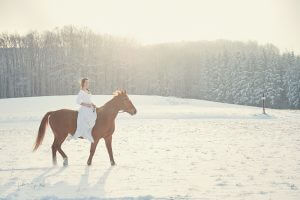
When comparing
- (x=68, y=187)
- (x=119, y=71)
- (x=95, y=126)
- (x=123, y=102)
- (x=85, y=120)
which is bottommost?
(x=68, y=187)

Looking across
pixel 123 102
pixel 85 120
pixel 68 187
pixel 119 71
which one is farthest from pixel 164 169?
pixel 119 71

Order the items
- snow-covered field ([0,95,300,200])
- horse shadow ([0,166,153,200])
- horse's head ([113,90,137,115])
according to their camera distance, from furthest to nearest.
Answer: horse's head ([113,90,137,115])
snow-covered field ([0,95,300,200])
horse shadow ([0,166,153,200])

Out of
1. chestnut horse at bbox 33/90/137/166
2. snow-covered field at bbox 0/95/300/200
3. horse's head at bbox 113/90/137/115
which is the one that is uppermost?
horse's head at bbox 113/90/137/115

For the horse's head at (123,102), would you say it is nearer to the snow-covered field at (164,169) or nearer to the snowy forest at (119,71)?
the snow-covered field at (164,169)

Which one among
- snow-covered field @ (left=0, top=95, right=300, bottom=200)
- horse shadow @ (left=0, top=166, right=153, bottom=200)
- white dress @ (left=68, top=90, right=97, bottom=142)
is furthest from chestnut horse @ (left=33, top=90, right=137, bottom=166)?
horse shadow @ (left=0, top=166, right=153, bottom=200)

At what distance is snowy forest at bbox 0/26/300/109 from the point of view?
67.3 meters

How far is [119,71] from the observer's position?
79.9 m

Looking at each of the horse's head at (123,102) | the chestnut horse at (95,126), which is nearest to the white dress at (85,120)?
the chestnut horse at (95,126)

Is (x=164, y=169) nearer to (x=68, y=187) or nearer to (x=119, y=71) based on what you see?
(x=68, y=187)

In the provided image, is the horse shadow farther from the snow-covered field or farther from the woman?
the woman

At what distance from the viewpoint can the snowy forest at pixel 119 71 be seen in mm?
67312

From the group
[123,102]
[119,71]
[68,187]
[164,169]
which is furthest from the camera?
[119,71]

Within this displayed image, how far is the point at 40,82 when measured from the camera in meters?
72.1

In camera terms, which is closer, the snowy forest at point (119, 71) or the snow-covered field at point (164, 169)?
the snow-covered field at point (164, 169)
